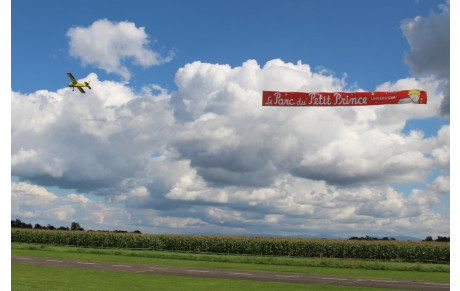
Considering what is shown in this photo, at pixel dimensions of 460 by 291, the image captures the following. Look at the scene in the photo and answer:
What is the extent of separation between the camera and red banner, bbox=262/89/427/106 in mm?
20314

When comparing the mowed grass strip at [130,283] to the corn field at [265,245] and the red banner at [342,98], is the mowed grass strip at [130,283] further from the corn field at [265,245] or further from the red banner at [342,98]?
the corn field at [265,245]

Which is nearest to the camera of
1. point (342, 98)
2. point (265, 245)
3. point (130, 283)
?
point (342, 98)

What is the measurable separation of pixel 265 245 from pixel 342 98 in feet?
137

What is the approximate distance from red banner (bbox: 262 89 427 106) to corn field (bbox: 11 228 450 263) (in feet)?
122

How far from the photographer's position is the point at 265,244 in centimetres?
5922

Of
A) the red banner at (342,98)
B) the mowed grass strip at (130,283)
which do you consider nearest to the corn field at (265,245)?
the mowed grass strip at (130,283)

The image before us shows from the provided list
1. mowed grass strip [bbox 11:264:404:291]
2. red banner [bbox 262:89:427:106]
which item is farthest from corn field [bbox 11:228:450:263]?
red banner [bbox 262:89:427:106]

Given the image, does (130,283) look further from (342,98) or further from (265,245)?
(265,245)

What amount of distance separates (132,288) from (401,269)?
3085 centimetres

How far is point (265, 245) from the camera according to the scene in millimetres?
59094

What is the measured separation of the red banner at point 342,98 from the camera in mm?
20314

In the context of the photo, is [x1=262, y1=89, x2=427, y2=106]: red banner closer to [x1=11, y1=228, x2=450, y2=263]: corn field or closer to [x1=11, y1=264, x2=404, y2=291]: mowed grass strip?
[x1=11, y1=264, x2=404, y2=291]: mowed grass strip

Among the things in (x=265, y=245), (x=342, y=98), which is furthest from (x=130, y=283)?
(x=265, y=245)
